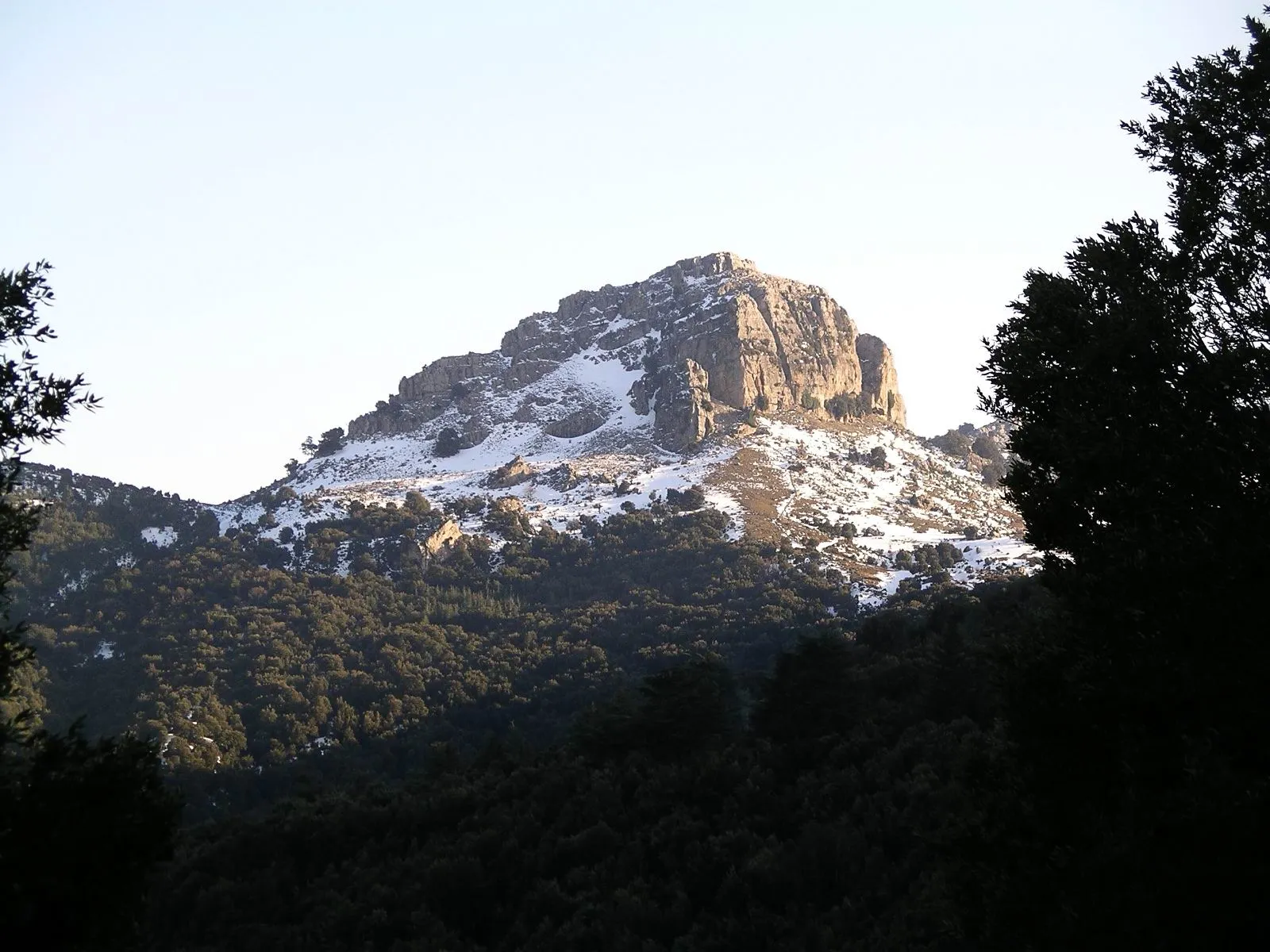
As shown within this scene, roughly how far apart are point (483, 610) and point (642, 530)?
22672 millimetres

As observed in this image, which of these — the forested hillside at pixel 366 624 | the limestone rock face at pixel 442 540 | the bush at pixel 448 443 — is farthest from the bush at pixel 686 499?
the bush at pixel 448 443

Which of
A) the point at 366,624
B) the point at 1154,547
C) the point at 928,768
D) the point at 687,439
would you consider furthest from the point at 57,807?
the point at 687,439

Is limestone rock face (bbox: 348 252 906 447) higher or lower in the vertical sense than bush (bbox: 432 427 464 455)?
higher

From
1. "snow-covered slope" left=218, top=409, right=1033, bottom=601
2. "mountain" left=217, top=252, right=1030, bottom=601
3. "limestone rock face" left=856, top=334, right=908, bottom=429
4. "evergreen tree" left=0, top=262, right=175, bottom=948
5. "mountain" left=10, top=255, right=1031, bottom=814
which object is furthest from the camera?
"limestone rock face" left=856, top=334, right=908, bottom=429

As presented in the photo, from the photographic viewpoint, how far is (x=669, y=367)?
153625 mm

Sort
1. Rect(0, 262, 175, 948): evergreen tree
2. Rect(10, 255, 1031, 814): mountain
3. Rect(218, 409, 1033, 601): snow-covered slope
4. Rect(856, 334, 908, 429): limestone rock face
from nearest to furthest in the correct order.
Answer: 1. Rect(0, 262, 175, 948): evergreen tree
2. Rect(10, 255, 1031, 814): mountain
3. Rect(218, 409, 1033, 601): snow-covered slope
4. Rect(856, 334, 908, 429): limestone rock face

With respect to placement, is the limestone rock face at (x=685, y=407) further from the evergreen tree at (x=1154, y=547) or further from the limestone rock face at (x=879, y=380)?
the evergreen tree at (x=1154, y=547)

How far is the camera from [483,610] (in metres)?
102

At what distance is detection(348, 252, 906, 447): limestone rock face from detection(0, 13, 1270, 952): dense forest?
9177 cm

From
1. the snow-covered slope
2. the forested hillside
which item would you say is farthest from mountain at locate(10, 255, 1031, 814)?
the snow-covered slope

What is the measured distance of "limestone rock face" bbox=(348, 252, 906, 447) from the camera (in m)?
150

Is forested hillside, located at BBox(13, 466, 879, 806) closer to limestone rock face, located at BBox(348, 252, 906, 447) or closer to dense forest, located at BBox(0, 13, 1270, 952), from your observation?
dense forest, located at BBox(0, 13, 1270, 952)

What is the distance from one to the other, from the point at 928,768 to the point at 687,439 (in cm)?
11854

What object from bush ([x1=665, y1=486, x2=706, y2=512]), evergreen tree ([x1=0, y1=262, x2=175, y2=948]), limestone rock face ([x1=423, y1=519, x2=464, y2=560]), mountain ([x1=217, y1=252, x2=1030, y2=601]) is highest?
mountain ([x1=217, y1=252, x2=1030, y2=601])
